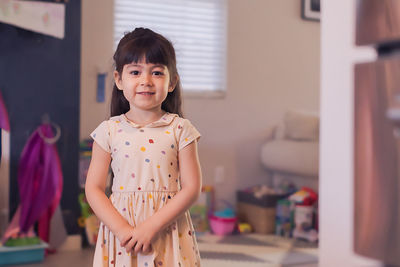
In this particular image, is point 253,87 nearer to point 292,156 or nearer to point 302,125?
point 302,125

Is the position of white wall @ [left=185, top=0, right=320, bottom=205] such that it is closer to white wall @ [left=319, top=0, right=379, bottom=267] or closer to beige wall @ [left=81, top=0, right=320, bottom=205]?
beige wall @ [left=81, top=0, right=320, bottom=205]

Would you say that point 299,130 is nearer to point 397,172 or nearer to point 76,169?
point 76,169

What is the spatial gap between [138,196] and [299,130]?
8.28 feet

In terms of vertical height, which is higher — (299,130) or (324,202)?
(299,130)

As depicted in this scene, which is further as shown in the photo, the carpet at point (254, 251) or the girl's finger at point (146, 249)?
the carpet at point (254, 251)

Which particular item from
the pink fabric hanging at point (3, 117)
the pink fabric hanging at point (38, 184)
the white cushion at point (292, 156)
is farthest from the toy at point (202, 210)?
the pink fabric hanging at point (3, 117)

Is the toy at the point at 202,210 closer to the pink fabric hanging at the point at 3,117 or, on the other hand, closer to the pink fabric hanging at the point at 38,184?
the pink fabric hanging at the point at 38,184

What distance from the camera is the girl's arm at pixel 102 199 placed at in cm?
125

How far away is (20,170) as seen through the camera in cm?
272

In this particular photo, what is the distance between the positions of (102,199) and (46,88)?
Result: 168 cm

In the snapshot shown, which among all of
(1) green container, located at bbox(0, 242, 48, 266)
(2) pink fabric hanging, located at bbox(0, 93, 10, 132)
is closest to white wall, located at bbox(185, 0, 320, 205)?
(2) pink fabric hanging, located at bbox(0, 93, 10, 132)

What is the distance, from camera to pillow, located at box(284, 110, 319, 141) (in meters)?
3.63

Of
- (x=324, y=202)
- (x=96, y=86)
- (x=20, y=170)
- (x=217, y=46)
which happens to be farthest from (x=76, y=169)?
(x=324, y=202)

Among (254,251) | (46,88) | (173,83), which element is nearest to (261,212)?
(254,251)
